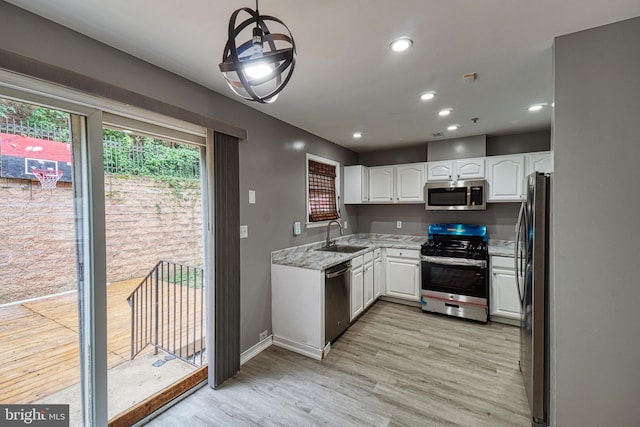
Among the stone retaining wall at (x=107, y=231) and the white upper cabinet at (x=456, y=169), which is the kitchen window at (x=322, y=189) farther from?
the stone retaining wall at (x=107, y=231)

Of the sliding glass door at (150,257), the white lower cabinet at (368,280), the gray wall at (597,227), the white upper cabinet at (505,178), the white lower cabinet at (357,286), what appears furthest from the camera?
the white lower cabinet at (368,280)

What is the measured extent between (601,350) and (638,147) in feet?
A: 3.86

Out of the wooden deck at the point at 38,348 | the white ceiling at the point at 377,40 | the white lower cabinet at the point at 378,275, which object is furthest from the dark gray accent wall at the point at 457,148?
the wooden deck at the point at 38,348

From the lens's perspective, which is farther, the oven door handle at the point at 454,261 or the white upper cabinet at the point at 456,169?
the white upper cabinet at the point at 456,169

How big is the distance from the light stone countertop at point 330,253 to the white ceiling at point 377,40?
1596 millimetres

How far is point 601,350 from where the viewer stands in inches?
61.7

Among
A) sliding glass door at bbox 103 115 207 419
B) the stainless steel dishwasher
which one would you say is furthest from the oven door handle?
sliding glass door at bbox 103 115 207 419

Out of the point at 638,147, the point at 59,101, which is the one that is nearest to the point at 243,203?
the point at 59,101

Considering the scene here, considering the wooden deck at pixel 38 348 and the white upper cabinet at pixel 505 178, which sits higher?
the white upper cabinet at pixel 505 178

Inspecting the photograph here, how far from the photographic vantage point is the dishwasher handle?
8.96ft

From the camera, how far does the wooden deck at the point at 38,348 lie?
56.6 inches

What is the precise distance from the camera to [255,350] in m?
2.71

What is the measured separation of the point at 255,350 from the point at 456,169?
137 inches

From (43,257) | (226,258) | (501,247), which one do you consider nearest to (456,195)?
(501,247)
